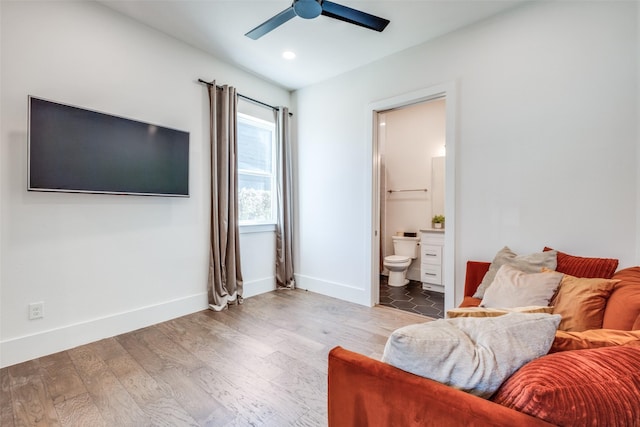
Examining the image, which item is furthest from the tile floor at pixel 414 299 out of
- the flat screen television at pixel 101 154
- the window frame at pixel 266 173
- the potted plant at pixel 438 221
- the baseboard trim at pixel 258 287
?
the flat screen television at pixel 101 154

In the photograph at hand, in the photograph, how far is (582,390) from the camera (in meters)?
0.62

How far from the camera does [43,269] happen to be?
221 cm

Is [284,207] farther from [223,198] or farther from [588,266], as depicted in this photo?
[588,266]

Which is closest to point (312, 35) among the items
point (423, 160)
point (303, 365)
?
point (423, 160)

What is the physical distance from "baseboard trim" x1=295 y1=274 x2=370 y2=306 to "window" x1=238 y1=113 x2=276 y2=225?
94cm

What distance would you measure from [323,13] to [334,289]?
2.92 m

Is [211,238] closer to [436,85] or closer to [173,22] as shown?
[173,22]

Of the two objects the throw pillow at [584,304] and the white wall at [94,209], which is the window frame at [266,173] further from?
the throw pillow at [584,304]

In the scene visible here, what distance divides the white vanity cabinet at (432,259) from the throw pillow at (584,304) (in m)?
2.38

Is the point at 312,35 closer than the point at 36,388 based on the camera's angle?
No

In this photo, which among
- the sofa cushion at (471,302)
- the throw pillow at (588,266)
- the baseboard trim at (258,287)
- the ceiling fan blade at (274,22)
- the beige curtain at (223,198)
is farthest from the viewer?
the baseboard trim at (258,287)

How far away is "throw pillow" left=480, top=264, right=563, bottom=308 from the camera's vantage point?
1639 mm

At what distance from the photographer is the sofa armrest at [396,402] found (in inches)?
26.2

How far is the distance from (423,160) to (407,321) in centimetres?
268
